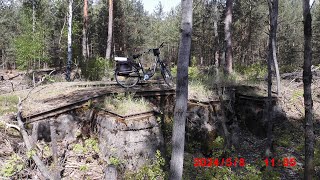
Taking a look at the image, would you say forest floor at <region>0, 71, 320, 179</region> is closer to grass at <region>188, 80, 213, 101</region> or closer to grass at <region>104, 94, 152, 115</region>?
grass at <region>104, 94, 152, 115</region>

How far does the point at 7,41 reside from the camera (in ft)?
117

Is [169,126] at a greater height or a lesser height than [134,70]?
lesser

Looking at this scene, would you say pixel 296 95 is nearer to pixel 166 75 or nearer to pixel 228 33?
pixel 228 33

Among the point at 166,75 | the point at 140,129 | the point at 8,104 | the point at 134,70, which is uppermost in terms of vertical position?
the point at 134,70

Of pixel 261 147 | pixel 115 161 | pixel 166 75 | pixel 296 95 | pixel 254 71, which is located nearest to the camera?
pixel 115 161

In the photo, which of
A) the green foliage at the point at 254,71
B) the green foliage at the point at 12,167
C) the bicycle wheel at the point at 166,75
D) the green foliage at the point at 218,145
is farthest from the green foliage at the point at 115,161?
the green foliage at the point at 254,71

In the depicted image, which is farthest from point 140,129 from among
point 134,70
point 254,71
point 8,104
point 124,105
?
point 254,71

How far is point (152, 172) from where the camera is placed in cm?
545

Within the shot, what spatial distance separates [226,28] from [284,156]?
6.32 metres

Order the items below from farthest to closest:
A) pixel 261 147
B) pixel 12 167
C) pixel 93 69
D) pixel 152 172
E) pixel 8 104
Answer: pixel 93 69
pixel 261 147
pixel 8 104
pixel 152 172
pixel 12 167

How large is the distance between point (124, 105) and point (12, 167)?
2.71 meters

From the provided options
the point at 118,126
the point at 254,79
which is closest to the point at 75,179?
the point at 118,126

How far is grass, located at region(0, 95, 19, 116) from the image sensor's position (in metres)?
6.64

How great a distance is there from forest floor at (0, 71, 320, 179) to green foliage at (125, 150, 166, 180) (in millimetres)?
774
